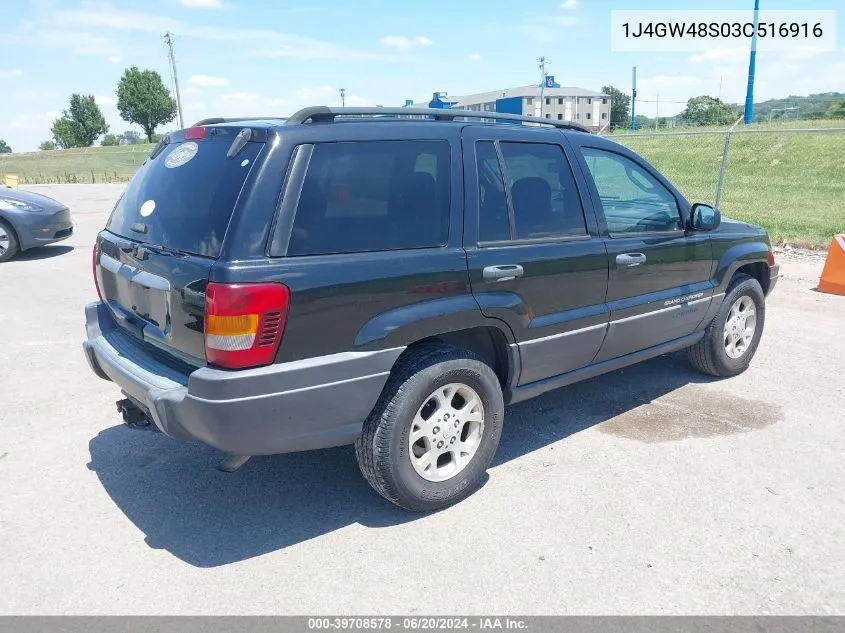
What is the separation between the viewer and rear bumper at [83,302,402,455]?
280 centimetres

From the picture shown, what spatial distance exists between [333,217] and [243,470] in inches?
67.6

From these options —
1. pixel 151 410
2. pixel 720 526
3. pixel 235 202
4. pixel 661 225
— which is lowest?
pixel 720 526

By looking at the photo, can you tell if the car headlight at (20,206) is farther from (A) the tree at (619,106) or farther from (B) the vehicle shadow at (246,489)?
(A) the tree at (619,106)

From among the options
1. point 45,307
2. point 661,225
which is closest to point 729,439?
point 661,225

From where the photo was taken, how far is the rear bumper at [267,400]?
2.80 m

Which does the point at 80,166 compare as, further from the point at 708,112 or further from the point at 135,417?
the point at 708,112

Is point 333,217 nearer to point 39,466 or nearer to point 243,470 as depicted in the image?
point 243,470

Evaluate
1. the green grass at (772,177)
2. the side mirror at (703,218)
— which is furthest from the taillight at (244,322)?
the green grass at (772,177)

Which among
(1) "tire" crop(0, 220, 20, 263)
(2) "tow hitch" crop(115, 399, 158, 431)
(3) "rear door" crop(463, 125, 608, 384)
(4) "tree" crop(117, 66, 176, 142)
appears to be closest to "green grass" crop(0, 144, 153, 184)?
→ (1) "tire" crop(0, 220, 20, 263)

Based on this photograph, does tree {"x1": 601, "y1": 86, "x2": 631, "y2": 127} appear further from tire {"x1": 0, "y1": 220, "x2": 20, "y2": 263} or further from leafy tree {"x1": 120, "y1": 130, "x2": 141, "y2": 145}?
tire {"x1": 0, "y1": 220, "x2": 20, "y2": 263}

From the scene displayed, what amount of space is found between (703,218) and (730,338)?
1.15 m

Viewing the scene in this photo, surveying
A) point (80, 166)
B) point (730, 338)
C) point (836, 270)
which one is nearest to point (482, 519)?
point (730, 338)

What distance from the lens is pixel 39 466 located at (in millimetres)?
3930
